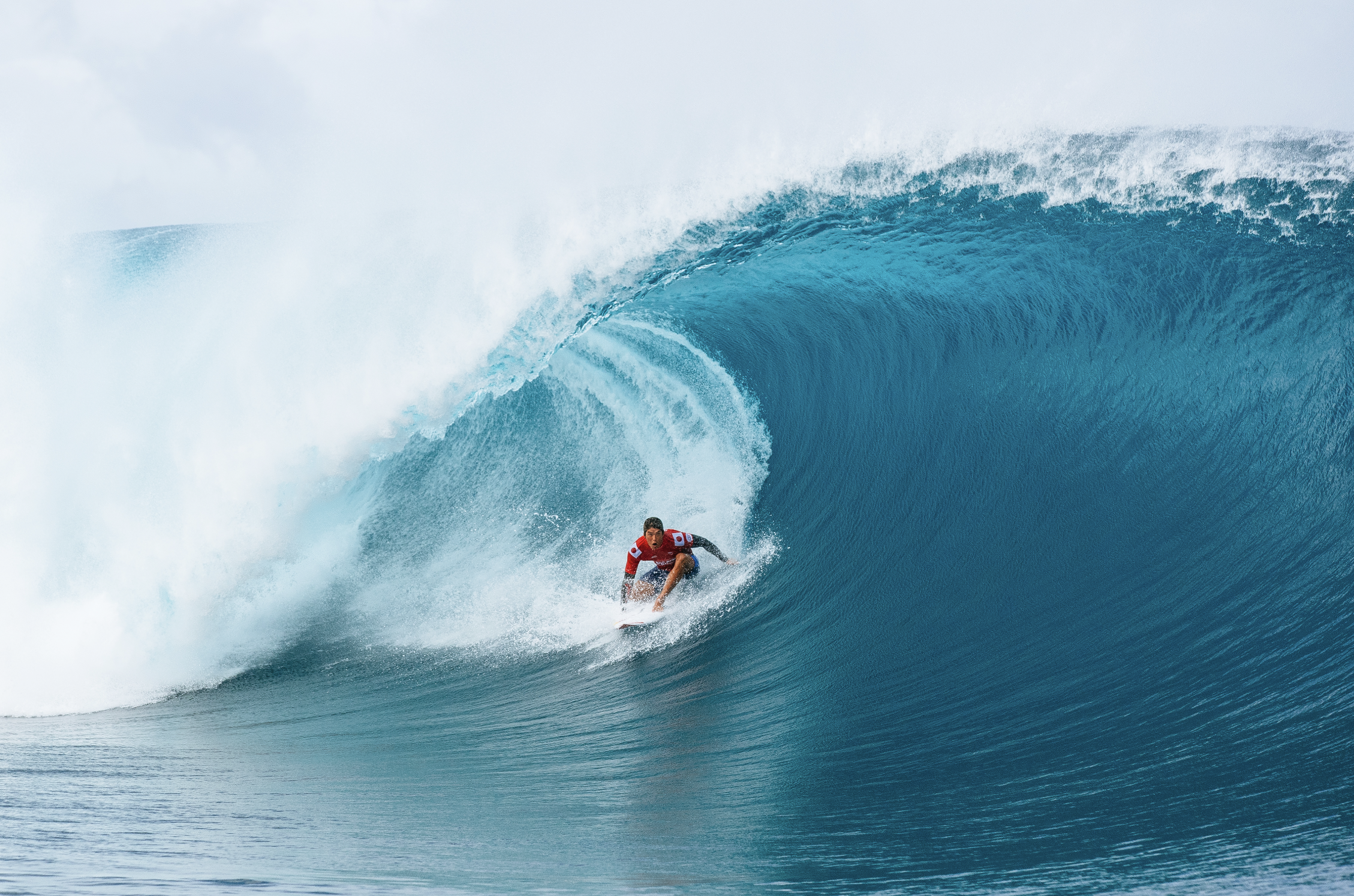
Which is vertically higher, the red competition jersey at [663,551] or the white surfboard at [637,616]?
the red competition jersey at [663,551]

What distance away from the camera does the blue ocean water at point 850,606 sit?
393cm

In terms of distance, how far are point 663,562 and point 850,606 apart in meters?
1.68

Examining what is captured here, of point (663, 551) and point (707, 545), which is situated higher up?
point (707, 545)

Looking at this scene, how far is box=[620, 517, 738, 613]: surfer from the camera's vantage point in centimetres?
742

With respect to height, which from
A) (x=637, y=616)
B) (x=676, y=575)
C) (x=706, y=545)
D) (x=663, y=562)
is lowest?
(x=637, y=616)

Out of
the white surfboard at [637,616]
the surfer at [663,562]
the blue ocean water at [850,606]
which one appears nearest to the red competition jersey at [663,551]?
the surfer at [663,562]

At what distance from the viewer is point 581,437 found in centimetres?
1023

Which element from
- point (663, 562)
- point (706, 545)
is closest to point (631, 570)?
point (663, 562)

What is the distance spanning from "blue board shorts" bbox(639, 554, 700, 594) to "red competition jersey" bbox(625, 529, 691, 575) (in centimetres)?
5

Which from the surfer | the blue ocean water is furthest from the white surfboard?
the blue ocean water

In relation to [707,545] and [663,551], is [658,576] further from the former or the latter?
[707,545]

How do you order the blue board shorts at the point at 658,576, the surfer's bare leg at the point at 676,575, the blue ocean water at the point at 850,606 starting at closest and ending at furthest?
1. the blue ocean water at the point at 850,606
2. the surfer's bare leg at the point at 676,575
3. the blue board shorts at the point at 658,576

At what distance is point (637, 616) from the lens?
749cm

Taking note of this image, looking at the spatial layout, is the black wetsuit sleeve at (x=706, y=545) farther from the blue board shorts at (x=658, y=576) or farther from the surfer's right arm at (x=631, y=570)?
the surfer's right arm at (x=631, y=570)
